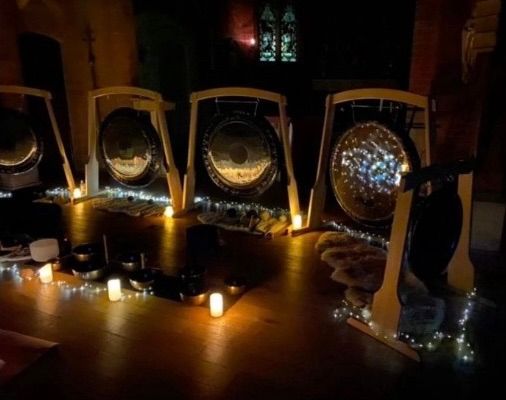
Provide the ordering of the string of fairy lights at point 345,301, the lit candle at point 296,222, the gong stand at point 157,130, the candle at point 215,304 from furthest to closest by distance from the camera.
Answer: the gong stand at point 157,130, the lit candle at point 296,222, the candle at point 215,304, the string of fairy lights at point 345,301

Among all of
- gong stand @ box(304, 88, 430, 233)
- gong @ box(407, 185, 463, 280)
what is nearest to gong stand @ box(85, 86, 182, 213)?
gong stand @ box(304, 88, 430, 233)

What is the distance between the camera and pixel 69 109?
5859 mm

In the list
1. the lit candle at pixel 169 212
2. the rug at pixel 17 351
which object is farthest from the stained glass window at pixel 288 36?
the rug at pixel 17 351

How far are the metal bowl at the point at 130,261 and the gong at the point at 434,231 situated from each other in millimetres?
1721

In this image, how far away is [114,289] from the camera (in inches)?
104

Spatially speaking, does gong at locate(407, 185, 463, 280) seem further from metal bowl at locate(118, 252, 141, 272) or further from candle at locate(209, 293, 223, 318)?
metal bowl at locate(118, 252, 141, 272)

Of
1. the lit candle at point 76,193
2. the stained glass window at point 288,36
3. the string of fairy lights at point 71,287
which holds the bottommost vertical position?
the string of fairy lights at point 71,287

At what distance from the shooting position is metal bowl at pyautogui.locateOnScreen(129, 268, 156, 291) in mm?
2721

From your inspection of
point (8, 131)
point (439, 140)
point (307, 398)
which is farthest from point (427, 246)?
point (8, 131)

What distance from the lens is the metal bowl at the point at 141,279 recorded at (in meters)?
2.72

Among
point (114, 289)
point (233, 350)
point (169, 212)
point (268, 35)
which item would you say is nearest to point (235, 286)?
point (233, 350)

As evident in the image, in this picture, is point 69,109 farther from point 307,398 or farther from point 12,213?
point 307,398

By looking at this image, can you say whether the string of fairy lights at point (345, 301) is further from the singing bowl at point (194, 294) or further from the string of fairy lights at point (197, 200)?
the singing bowl at point (194, 294)

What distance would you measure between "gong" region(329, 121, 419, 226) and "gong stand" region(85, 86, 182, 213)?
150cm
